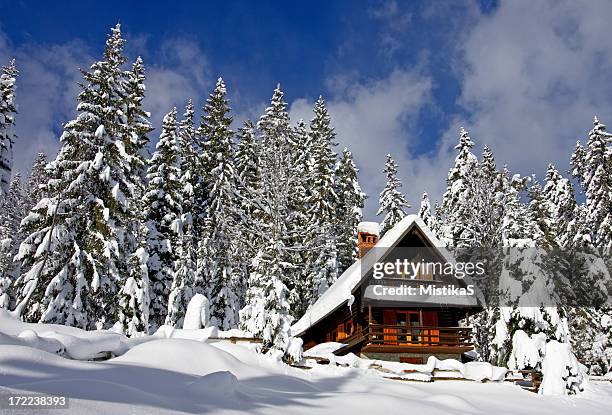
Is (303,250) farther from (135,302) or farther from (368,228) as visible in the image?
(135,302)

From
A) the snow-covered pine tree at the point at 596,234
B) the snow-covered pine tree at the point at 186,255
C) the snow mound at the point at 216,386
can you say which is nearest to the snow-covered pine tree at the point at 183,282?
the snow-covered pine tree at the point at 186,255

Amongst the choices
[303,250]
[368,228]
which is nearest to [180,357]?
[303,250]

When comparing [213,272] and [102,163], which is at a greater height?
[102,163]

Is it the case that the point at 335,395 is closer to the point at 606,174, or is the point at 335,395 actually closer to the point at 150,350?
the point at 150,350

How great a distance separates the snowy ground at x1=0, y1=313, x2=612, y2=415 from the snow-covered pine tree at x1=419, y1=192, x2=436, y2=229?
26.0 m

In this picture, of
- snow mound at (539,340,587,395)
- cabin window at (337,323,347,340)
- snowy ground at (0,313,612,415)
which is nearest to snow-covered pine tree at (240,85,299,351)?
snowy ground at (0,313,612,415)

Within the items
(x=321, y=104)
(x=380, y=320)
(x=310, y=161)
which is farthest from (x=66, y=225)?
(x=321, y=104)

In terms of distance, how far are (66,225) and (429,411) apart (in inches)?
713

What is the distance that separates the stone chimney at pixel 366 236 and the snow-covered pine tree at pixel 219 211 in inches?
328

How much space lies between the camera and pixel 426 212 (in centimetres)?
4194

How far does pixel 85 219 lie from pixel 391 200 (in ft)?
90.0

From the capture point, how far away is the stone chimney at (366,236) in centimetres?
2955

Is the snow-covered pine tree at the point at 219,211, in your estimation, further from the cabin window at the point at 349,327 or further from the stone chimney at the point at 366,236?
the stone chimney at the point at 366,236

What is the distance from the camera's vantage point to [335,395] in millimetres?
9852
